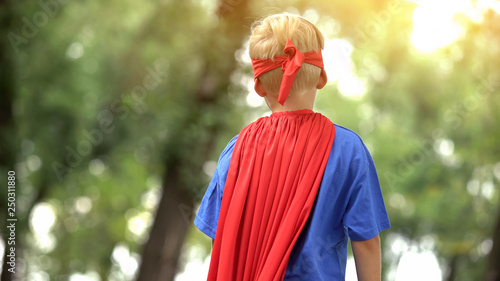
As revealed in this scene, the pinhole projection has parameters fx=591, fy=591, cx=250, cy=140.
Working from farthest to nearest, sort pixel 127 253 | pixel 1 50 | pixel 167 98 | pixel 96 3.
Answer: pixel 127 253, pixel 96 3, pixel 167 98, pixel 1 50

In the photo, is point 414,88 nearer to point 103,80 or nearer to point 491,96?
point 491,96

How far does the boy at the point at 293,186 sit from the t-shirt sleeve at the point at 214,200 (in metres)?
0.02

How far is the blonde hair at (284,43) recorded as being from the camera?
2193 mm

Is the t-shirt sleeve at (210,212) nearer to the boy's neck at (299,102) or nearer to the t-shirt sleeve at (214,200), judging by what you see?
the t-shirt sleeve at (214,200)

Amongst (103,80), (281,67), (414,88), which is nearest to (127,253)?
(103,80)

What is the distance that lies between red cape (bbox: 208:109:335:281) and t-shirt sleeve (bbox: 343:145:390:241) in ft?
0.41

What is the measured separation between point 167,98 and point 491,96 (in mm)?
7629

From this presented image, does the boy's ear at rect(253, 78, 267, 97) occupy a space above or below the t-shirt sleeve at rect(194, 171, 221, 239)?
above

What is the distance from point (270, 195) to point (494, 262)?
6467 mm

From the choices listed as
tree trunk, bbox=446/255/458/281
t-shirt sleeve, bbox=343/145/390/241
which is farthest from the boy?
tree trunk, bbox=446/255/458/281

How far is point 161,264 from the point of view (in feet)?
28.2

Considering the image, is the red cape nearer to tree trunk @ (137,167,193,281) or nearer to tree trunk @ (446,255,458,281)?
tree trunk @ (137,167,193,281)

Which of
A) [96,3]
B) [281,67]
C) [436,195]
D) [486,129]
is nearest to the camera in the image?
[281,67]

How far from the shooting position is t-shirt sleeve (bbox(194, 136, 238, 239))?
237cm
